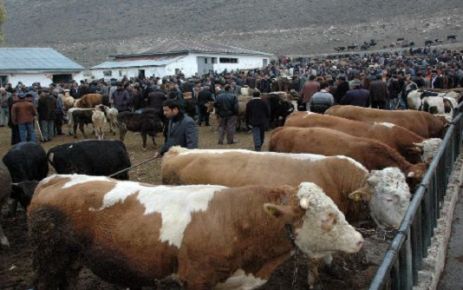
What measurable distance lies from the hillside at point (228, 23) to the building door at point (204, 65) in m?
21.3

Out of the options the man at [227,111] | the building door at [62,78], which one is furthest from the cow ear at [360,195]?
the building door at [62,78]

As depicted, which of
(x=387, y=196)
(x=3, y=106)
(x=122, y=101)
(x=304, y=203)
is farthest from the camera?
(x=3, y=106)

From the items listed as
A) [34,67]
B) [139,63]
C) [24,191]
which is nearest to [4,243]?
[24,191]

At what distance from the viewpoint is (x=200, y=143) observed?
1457cm

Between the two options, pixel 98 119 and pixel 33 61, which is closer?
pixel 98 119

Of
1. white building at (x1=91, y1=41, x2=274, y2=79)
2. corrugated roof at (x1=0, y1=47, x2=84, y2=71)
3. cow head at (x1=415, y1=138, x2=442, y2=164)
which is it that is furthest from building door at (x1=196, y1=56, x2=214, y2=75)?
cow head at (x1=415, y1=138, x2=442, y2=164)

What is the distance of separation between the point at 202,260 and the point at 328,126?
5.51 metres

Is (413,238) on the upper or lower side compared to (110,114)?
upper

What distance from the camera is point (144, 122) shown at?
1452 centimetres

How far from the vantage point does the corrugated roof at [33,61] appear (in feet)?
118

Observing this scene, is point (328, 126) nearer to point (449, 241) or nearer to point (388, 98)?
point (449, 241)

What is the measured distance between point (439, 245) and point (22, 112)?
40.5ft

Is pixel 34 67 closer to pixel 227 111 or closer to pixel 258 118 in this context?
pixel 227 111

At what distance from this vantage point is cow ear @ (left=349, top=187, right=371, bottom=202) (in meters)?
5.00
